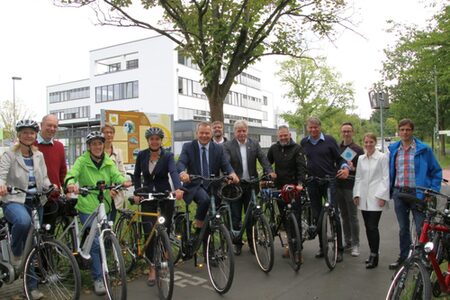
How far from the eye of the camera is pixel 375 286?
4926 millimetres

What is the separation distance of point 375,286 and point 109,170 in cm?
339

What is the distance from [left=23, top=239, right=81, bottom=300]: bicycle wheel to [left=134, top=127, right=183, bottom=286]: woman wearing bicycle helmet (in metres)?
1.06

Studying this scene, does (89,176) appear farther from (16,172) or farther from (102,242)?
(102,242)

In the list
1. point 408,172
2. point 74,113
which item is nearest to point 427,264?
point 408,172

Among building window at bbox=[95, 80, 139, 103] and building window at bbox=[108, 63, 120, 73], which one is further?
building window at bbox=[108, 63, 120, 73]

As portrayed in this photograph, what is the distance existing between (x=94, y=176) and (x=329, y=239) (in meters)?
3.15

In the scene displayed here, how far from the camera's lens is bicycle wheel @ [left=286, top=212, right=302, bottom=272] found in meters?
5.44

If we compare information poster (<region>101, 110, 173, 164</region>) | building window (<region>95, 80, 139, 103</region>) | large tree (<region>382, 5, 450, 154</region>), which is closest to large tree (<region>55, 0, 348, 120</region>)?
information poster (<region>101, 110, 173, 164</region>)

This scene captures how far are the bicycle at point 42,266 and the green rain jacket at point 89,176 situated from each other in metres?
0.38

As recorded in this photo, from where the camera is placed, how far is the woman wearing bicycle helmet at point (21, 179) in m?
4.33

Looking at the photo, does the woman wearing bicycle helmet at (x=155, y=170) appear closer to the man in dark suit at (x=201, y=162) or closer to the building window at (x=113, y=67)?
the man in dark suit at (x=201, y=162)

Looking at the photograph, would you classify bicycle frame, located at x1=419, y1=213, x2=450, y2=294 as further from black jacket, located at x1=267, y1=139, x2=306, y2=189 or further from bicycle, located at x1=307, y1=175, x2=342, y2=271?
black jacket, located at x1=267, y1=139, x2=306, y2=189

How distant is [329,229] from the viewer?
19.2ft

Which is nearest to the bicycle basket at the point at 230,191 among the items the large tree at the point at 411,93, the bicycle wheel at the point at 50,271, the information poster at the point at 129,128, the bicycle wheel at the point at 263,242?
the bicycle wheel at the point at 263,242
